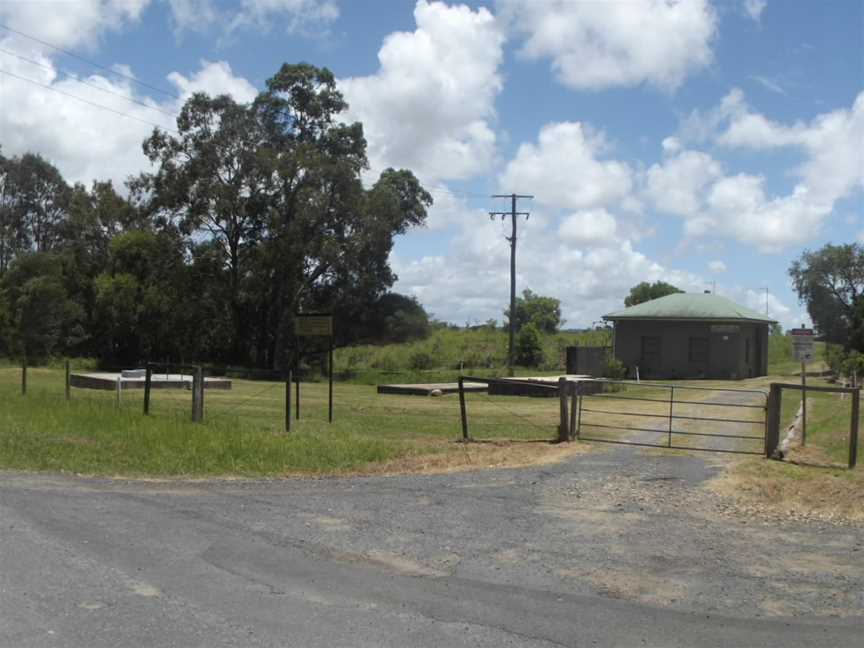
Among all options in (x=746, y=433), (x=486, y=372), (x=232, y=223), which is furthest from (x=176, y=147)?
(x=746, y=433)

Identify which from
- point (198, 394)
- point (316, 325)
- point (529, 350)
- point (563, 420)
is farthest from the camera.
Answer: point (529, 350)

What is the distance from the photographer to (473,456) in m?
13.9

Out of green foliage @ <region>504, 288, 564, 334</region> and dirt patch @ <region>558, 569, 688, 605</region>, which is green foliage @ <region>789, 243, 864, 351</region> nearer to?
green foliage @ <region>504, 288, 564, 334</region>

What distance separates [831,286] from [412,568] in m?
58.9

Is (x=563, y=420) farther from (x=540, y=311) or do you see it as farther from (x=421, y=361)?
(x=540, y=311)

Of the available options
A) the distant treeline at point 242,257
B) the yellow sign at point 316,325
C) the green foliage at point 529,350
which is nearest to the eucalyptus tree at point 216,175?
the distant treeline at point 242,257

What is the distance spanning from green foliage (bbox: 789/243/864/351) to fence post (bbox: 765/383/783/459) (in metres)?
46.9

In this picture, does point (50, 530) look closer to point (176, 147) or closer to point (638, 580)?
point (638, 580)

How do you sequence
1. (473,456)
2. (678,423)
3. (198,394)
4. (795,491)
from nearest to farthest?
(795,491), (473,456), (198,394), (678,423)

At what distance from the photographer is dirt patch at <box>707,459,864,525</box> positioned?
969 cm

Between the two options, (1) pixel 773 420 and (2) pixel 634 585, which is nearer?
(2) pixel 634 585

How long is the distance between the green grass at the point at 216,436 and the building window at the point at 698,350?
24.8 metres

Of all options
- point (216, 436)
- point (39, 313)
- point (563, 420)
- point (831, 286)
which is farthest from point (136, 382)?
point (831, 286)

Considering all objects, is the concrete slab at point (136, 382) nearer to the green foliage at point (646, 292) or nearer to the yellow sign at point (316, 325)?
the yellow sign at point (316, 325)
